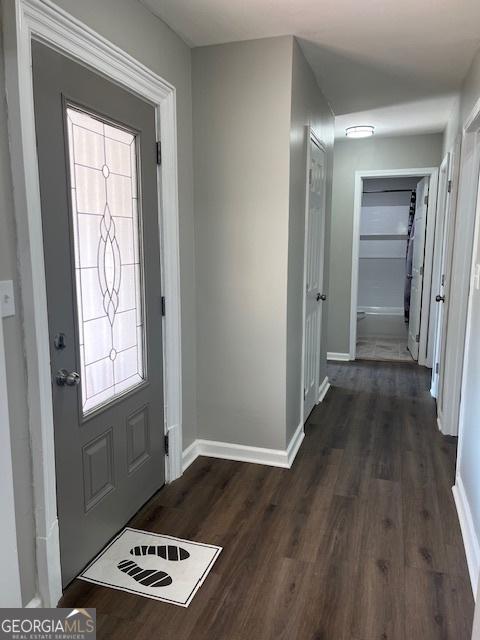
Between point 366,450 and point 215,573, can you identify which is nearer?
point 215,573

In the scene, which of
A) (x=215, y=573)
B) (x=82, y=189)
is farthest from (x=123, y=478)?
(x=82, y=189)

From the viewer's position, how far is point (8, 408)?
1536 millimetres

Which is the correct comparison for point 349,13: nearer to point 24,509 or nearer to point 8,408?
point 8,408

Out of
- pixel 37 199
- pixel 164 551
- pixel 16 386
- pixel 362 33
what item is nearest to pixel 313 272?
pixel 362 33

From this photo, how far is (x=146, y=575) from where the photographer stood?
194cm

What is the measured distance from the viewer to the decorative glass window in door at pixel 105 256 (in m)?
1.87

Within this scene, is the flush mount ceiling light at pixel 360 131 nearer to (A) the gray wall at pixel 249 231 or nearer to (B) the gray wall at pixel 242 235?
(A) the gray wall at pixel 249 231

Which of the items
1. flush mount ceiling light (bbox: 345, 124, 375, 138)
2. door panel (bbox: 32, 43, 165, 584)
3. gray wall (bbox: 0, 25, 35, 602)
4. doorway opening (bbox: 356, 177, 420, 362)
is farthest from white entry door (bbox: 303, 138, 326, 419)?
doorway opening (bbox: 356, 177, 420, 362)

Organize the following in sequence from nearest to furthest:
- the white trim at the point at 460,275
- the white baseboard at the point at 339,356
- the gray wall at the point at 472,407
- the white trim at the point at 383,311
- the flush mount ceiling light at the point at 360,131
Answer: the gray wall at the point at 472,407 < the white trim at the point at 460,275 < the flush mount ceiling light at the point at 360,131 < the white baseboard at the point at 339,356 < the white trim at the point at 383,311

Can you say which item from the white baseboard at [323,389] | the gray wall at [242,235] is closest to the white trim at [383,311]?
the white baseboard at [323,389]

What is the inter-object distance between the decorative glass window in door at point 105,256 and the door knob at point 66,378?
101 millimetres

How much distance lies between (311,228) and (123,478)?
84.6 inches

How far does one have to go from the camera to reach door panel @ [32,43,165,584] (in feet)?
5.60

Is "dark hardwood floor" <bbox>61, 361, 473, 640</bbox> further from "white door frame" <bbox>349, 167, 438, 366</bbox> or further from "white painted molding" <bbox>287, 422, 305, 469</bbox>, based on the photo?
"white door frame" <bbox>349, 167, 438, 366</bbox>
